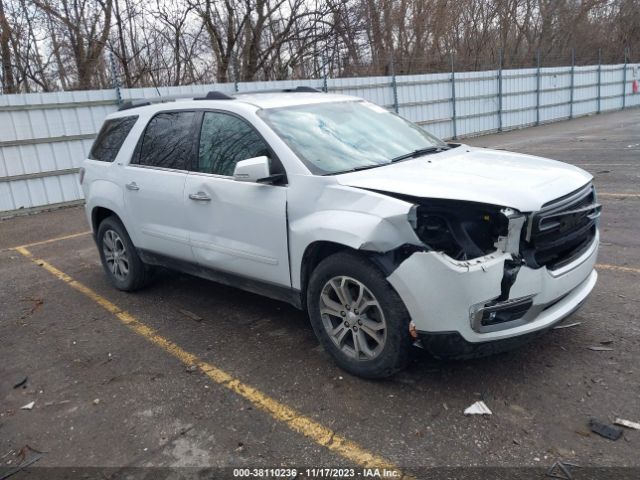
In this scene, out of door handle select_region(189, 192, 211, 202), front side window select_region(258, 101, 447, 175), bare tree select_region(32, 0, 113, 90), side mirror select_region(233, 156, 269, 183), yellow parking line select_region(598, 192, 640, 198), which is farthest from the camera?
bare tree select_region(32, 0, 113, 90)

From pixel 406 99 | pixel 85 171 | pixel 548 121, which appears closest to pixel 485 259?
pixel 85 171

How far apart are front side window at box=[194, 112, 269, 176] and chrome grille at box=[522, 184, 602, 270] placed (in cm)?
184

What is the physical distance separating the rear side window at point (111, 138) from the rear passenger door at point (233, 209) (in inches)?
51.4

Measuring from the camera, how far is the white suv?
114 inches

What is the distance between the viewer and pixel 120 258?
536cm

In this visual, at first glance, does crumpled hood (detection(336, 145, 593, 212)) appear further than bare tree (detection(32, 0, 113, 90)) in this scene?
No

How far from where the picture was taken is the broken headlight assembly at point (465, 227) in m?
2.89

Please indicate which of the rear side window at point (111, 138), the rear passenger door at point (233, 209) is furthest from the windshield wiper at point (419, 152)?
the rear side window at point (111, 138)

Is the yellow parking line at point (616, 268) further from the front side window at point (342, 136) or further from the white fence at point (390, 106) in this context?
the white fence at point (390, 106)

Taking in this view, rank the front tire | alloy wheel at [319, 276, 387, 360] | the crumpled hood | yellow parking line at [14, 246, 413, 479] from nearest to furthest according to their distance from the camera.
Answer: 1. yellow parking line at [14, 246, 413, 479]
2. the crumpled hood
3. the front tire
4. alloy wheel at [319, 276, 387, 360]

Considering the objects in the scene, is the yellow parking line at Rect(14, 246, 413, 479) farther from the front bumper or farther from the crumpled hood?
the crumpled hood

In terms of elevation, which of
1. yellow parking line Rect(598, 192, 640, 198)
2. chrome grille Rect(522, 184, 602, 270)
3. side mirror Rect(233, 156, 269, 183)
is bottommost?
yellow parking line Rect(598, 192, 640, 198)

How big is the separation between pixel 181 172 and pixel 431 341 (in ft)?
8.26

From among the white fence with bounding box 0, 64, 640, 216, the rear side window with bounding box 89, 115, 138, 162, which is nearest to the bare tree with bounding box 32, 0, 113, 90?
the white fence with bounding box 0, 64, 640, 216
